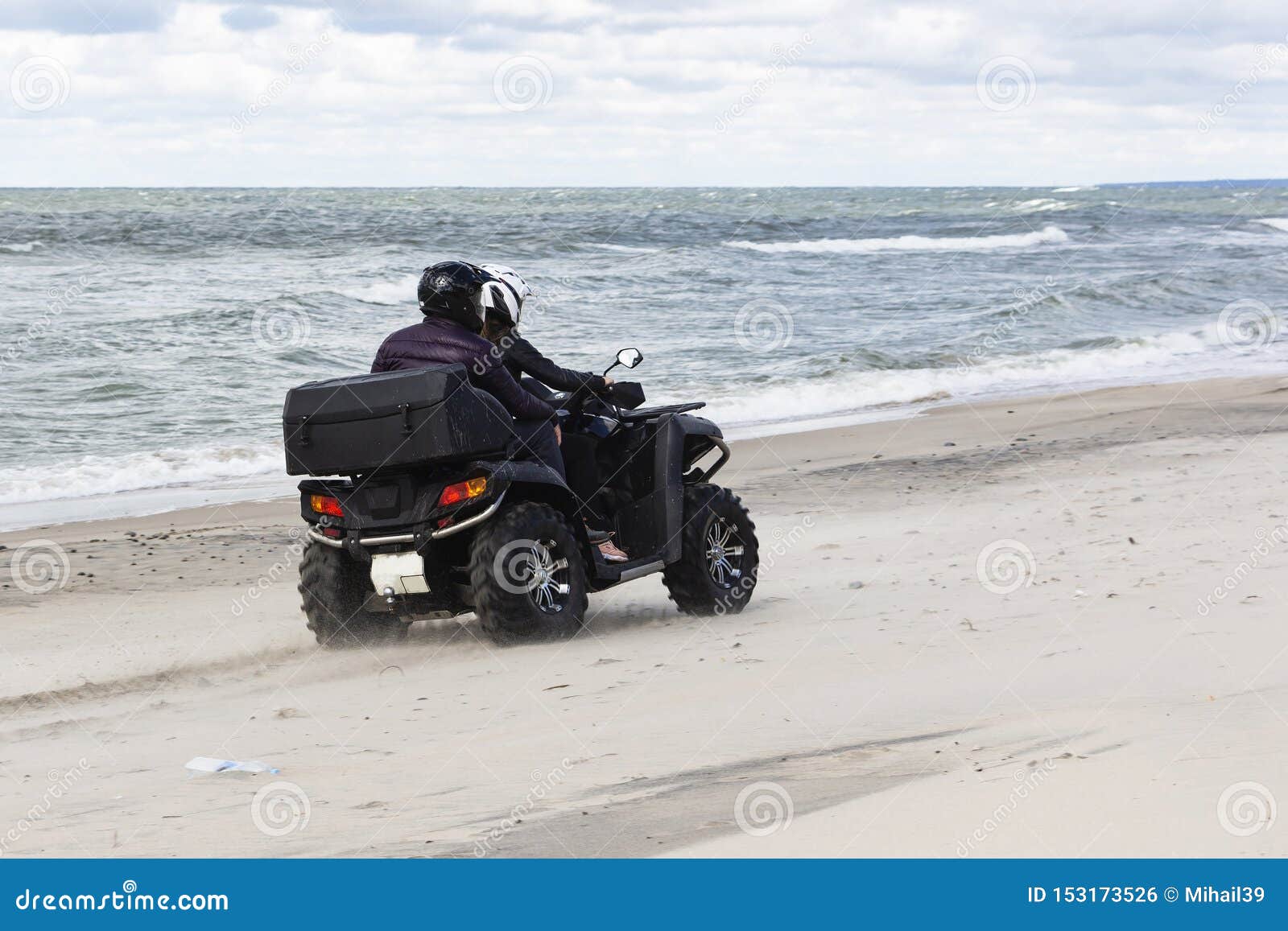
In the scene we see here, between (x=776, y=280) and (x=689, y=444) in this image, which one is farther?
(x=776, y=280)

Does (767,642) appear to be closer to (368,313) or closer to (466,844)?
(466,844)

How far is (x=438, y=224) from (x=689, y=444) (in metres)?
39.5

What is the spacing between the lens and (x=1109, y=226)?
58.2 metres

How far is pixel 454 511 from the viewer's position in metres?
6.43

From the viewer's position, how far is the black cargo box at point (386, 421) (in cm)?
621

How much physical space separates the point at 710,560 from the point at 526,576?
124cm

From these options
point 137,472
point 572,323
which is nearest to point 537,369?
point 137,472

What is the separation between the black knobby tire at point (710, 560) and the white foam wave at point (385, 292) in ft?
56.3

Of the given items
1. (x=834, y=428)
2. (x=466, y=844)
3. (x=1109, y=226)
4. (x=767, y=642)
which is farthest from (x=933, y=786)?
(x=1109, y=226)

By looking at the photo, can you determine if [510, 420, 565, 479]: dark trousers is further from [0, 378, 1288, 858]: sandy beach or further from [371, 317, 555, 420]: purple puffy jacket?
[0, 378, 1288, 858]: sandy beach

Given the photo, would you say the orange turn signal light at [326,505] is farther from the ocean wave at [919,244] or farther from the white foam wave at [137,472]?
the ocean wave at [919,244]

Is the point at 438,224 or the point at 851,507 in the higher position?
the point at 438,224

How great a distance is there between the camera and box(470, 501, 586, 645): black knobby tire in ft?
21.3

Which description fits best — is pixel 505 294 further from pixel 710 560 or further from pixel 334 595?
pixel 710 560
